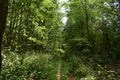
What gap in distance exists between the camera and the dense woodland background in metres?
12.7

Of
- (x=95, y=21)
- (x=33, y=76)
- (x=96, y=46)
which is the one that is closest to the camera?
(x=33, y=76)

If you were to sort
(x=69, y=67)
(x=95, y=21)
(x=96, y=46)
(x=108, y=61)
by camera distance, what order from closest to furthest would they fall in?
(x=69, y=67) → (x=108, y=61) → (x=95, y=21) → (x=96, y=46)

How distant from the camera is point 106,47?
86.7 feet

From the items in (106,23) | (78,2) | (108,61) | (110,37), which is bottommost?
(108,61)

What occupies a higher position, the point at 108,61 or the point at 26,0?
the point at 26,0

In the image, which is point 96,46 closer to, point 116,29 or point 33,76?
point 116,29

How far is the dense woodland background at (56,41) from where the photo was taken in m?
12.7

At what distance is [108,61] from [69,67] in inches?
262

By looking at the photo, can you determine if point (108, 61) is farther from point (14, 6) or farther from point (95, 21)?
point (14, 6)

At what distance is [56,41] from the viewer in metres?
24.5

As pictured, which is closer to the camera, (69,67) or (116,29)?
(69,67)

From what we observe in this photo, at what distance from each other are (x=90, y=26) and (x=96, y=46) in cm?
278

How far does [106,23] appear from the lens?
81.9ft

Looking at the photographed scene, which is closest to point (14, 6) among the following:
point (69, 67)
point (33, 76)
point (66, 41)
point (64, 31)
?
point (33, 76)
